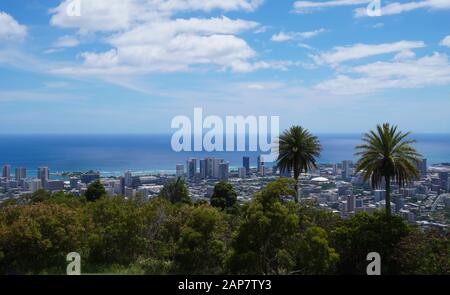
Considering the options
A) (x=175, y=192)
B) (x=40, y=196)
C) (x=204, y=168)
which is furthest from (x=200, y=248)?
(x=204, y=168)

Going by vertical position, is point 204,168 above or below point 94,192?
above

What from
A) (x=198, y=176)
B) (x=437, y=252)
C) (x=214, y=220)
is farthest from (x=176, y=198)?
(x=437, y=252)

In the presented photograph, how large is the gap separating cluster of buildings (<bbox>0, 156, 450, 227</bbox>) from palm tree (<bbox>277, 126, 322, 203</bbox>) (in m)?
2.07

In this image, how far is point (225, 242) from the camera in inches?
733

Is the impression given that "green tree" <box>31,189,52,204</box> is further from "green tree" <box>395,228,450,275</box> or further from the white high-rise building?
"green tree" <box>395,228,450,275</box>

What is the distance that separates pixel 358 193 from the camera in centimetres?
3066

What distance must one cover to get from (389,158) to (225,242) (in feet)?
25.9

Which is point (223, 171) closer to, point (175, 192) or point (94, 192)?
point (175, 192)

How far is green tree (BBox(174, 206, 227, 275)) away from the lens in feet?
56.0

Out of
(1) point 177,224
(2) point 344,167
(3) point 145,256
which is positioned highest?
(2) point 344,167

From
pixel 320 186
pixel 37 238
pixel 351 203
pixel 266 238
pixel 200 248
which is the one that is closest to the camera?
pixel 266 238
